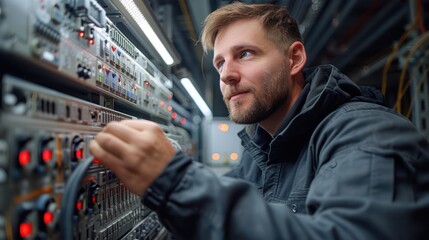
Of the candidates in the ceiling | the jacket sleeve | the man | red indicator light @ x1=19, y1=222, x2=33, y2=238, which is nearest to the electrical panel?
red indicator light @ x1=19, y1=222, x2=33, y2=238

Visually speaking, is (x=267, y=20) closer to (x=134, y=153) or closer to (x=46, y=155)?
(x=134, y=153)

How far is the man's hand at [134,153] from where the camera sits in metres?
0.72

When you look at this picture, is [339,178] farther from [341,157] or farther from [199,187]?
[199,187]

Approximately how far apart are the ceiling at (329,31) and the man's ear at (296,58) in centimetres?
104

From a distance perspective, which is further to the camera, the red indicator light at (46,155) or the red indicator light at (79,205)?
the red indicator light at (79,205)

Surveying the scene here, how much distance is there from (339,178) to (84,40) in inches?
29.1

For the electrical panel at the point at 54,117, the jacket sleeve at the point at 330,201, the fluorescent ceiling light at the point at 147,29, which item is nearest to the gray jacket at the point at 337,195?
the jacket sleeve at the point at 330,201

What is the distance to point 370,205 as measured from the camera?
2.39 feet

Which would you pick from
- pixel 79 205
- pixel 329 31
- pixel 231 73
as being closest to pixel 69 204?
pixel 79 205

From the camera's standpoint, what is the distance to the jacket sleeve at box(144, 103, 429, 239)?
0.70 m

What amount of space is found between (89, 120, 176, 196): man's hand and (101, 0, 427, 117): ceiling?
183 cm

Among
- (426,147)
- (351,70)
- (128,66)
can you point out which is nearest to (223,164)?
(351,70)

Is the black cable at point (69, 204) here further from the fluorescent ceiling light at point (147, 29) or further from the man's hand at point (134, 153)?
the fluorescent ceiling light at point (147, 29)

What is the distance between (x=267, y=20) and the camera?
1479 mm
